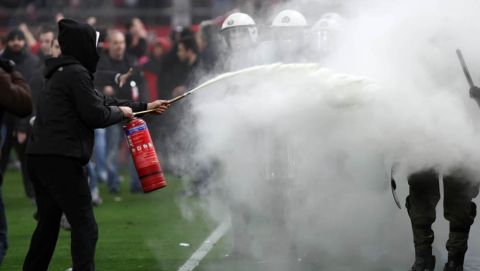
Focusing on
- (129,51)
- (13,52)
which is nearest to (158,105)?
(13,52)

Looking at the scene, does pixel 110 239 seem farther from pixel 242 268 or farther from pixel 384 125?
pixel 384 125

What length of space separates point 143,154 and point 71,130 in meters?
0.68

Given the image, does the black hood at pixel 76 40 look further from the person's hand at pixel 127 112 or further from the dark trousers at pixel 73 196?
the dark trousers at pixel 73 196

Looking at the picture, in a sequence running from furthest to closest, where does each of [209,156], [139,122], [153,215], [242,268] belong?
[153,215]
[209,156]
[242,268]
[139,122]

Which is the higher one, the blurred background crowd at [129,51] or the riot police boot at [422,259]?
the blurred background crowd at [129,51]

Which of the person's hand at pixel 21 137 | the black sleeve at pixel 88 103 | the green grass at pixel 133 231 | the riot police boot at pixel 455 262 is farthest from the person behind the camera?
the person's hand at pixel 21 137

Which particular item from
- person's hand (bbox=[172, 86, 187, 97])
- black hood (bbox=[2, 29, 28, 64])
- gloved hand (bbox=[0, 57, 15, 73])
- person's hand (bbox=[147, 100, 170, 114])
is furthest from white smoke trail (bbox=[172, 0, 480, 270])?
person's hand (bbox=[172, 86, 187, 97])

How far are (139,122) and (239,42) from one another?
246 cm

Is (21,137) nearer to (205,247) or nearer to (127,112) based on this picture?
(205,247)

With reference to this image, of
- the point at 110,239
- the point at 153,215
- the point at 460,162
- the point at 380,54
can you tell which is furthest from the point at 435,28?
the point at 153,215

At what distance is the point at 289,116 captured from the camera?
9352 mm

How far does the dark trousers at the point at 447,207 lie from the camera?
29.5 feet

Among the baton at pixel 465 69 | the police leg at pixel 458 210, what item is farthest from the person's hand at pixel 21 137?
the baton at pixel 465 69

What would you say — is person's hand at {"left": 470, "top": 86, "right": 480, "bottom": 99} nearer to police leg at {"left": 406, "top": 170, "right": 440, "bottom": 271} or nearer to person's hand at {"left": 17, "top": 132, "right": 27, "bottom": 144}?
police leg at {"left": 406, "top": 170, "right": 440, "bottom": 271}
